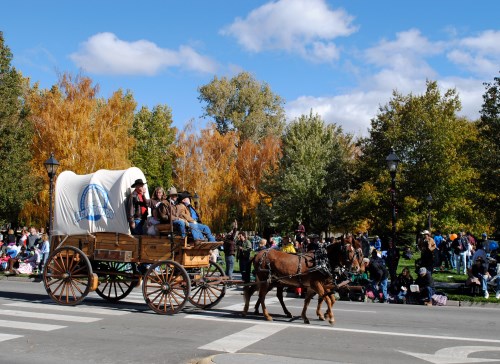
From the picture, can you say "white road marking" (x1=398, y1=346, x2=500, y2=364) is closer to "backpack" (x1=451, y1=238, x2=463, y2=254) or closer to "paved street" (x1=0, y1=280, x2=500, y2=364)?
"paved street" (x1=0, y1=280, x2=500, y2=364)

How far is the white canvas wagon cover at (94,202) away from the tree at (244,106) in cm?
5188

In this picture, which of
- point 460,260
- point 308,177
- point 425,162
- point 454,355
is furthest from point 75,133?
point 454,355

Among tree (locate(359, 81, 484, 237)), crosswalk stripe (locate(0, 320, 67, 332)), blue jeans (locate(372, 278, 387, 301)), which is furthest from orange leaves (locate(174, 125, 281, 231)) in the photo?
crosswalk stripe (locate(0, 320, 67, 332))

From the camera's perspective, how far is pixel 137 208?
41.4 ft

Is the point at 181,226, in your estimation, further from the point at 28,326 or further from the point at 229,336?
the point at 28,326

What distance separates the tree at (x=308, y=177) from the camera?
42.0 m

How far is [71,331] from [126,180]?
378 centimetres

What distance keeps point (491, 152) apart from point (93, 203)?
14366mm

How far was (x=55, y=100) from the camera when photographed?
123 feet

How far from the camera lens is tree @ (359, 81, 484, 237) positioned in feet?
114

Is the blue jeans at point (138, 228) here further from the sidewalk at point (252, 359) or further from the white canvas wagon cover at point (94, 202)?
the sidewalk at point (252, 359)

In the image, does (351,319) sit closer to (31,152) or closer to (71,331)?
(71,331)

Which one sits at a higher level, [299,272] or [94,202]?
[94,202]

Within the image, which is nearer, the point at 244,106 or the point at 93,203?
the point at 93,203
